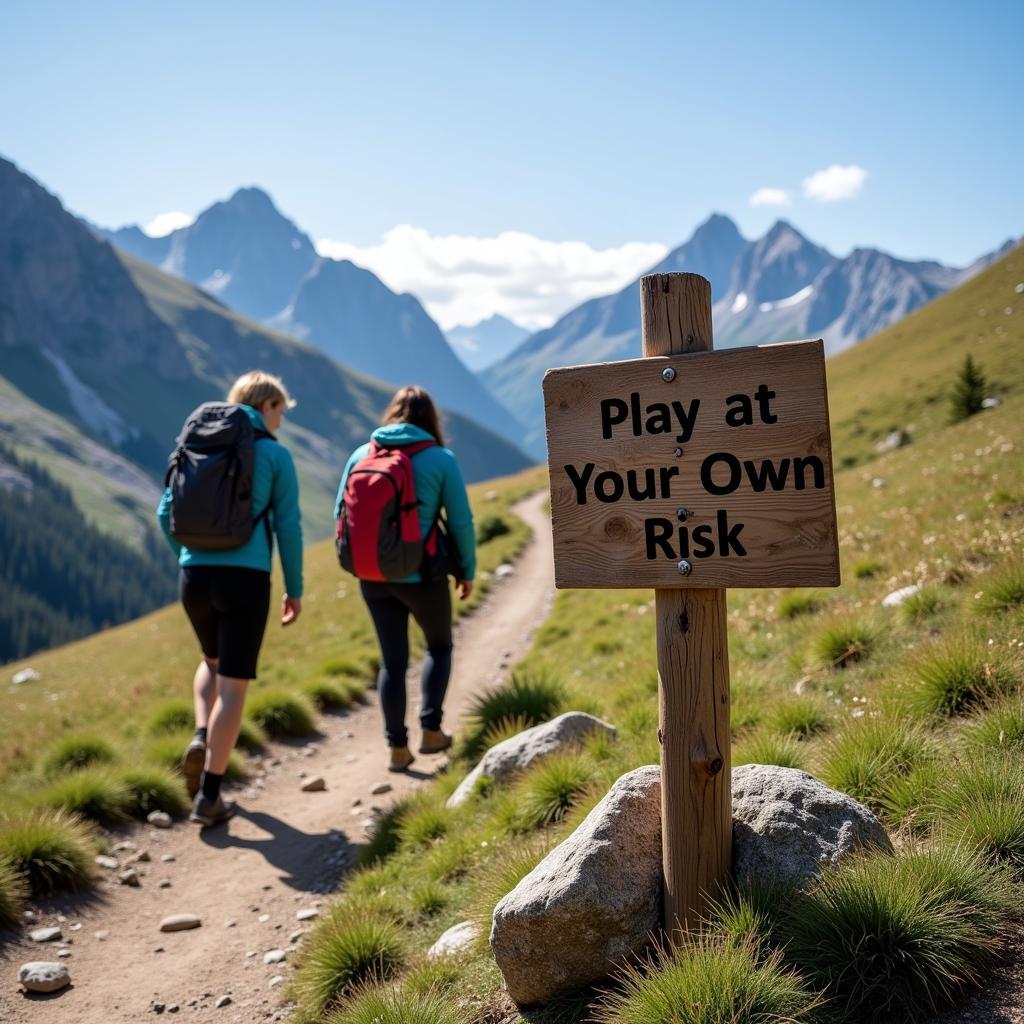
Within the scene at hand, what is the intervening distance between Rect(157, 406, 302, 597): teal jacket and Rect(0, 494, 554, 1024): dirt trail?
227 centimetres

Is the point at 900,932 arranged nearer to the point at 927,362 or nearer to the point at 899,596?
the point at 899,596

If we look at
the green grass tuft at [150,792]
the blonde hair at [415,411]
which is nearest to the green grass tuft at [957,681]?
the blonde hair at [415,411]

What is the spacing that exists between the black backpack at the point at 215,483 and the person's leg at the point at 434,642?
5.75 feet

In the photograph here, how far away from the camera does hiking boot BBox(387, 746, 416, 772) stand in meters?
8.77

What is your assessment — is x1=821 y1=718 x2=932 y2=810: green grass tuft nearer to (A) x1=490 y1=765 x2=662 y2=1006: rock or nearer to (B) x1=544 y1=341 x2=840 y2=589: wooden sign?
(A) x1=490 y1=765 x2=662 y2=1006: rock

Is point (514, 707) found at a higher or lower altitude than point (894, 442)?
lower

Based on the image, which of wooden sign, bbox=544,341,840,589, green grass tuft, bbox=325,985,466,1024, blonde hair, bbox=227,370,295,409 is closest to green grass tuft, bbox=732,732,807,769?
wooden sign, bbox=544,341,840,589

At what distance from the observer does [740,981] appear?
3.23m

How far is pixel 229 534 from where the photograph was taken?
7176 mm

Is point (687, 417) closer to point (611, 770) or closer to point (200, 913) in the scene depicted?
point (611, 770)

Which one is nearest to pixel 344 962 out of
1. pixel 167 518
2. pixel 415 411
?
pixel 167 518

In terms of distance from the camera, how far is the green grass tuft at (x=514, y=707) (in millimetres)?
8156

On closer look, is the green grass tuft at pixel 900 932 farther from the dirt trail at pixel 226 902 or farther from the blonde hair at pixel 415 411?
the blonde hair at pixel 415 411

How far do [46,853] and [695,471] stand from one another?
5974mm
